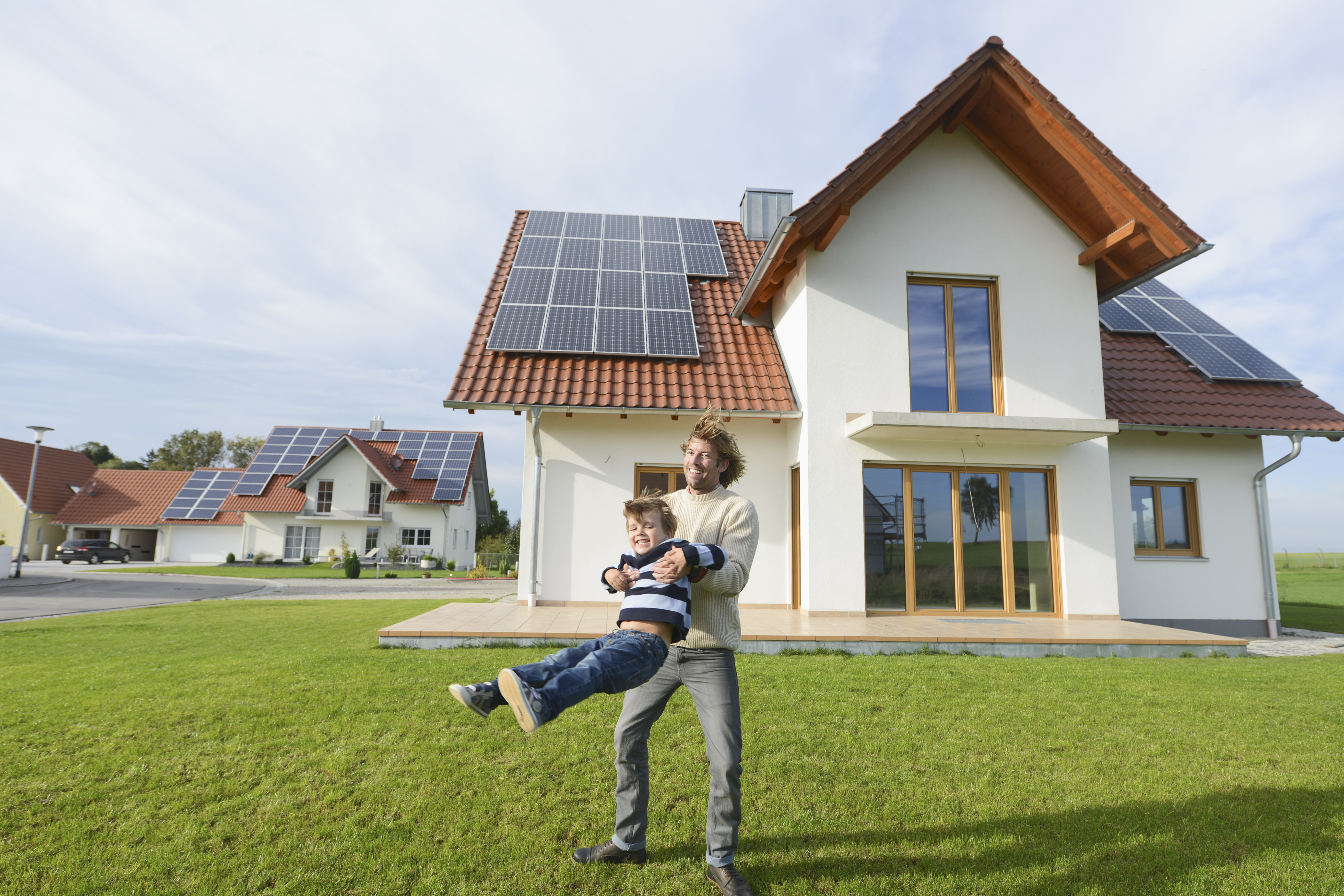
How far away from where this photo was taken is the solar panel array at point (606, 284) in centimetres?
988

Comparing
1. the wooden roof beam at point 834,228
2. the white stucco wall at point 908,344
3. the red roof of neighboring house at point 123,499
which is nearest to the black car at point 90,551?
the red roof of neighboring house at point 123,499

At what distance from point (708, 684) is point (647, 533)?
673 millimetres

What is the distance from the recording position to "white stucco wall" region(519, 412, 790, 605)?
9.29m

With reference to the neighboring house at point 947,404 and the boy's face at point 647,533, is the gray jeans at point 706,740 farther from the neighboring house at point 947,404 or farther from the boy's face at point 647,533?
the neighboring house at point 947,404

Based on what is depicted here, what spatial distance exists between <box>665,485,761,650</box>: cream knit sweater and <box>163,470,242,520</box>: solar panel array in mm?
36638

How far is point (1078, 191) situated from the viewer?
9.09 m

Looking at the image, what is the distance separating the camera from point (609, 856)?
9.11ft

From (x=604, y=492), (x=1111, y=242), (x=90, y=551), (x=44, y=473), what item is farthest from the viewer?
(x=44, y=473)

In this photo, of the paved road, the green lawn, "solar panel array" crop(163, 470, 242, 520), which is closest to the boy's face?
the paved road

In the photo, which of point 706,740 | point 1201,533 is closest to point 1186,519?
point 1201,533

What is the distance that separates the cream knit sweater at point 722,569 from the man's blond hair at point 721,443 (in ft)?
0.51

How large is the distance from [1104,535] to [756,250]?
7970mm

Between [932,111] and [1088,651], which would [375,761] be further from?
[932,111]

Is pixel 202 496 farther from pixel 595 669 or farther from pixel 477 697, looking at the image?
pixel 595 669
